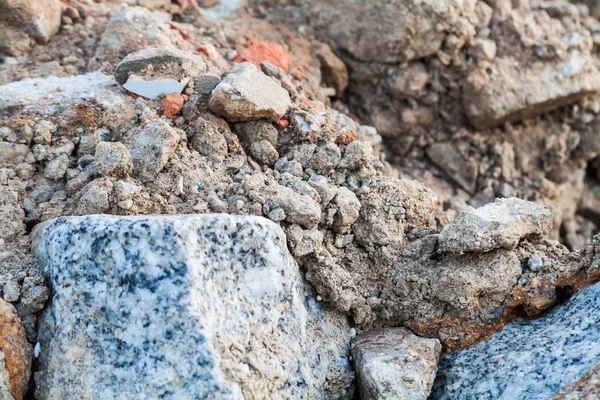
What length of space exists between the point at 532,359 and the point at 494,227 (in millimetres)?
495

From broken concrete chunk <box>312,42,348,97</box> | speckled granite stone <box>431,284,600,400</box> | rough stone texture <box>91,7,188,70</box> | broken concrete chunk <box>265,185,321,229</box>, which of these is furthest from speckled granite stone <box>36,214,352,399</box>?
broken concrete chunk <box>312,42,348,97</box>

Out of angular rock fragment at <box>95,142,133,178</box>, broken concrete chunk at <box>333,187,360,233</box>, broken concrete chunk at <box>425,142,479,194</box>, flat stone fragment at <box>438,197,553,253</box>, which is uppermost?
flat stone fragment at <box>438,197,553,253</box>

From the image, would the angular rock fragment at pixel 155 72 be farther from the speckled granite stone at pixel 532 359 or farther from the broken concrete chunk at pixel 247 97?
the speckled granite stone at pixel 532 359

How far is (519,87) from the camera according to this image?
11.6 feet

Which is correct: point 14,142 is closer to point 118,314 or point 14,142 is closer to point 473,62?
point 118,314

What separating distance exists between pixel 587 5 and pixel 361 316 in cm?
346

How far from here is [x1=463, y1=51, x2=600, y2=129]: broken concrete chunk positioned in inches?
139

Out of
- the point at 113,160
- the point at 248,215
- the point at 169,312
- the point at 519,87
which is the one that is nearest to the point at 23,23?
the point at 113,160

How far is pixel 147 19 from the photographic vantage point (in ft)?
9.51

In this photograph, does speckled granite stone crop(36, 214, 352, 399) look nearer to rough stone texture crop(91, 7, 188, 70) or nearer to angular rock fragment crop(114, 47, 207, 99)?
angular rock fragment crop(114, 47, 207, 99)

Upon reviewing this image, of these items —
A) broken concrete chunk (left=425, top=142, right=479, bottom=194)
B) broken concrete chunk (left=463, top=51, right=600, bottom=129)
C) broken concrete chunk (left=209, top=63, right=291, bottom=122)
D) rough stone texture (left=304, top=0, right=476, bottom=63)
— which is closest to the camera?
broken concrete chunk (left=209, top=63, right=291, bottom=122)

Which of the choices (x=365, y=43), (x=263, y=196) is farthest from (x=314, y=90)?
(x=263, y=196)

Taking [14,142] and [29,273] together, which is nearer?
[29,273]

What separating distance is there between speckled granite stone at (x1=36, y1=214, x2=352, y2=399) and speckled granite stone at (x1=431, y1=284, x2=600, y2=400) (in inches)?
23.4
